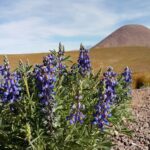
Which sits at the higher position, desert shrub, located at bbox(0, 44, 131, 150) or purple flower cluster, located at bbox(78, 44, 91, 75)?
purple flower cluster, located at bbox(78, 44, 91, 75)

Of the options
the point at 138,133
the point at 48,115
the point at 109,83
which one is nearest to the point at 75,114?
the point at 48,115

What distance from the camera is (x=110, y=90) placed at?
6625mm

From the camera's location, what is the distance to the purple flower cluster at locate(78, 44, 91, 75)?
27.9ft

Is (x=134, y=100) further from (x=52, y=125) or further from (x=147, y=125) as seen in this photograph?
(x=52, y=125)

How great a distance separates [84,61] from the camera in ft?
28.0

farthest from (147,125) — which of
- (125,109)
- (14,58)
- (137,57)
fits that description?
(137,57)

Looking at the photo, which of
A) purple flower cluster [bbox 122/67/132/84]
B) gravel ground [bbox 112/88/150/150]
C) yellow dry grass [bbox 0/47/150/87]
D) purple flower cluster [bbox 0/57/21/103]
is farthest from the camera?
yellow dry grass [bbox 0/47/150/87]

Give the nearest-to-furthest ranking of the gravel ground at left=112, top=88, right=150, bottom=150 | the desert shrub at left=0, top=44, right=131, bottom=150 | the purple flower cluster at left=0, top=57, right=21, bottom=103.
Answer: the desert shrub at left=0, top=44, right=131, bottom=150
the purple flower cluster at left=0, top=57, right=21, bottom=103
the gravel ground at left=112, top=88, right=150, bottom=150

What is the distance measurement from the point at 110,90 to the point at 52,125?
1092mm

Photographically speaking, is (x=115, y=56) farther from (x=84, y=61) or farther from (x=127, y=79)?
(x=84, y=61)

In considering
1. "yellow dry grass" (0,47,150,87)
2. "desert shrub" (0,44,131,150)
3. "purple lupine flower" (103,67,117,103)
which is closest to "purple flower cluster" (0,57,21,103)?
"desert shrub" (0,44,131,150)

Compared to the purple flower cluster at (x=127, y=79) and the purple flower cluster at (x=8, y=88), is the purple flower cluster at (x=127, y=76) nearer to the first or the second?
the purple flower cluster at (x=127, y=79)

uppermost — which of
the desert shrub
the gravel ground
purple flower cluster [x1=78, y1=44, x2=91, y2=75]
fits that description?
purple flower cluster [x1=78, y1=44, x2=91, y2=75]

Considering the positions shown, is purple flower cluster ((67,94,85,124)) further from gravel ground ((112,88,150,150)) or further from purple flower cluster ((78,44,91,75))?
purple flower cluster ((78,44,91,75))
